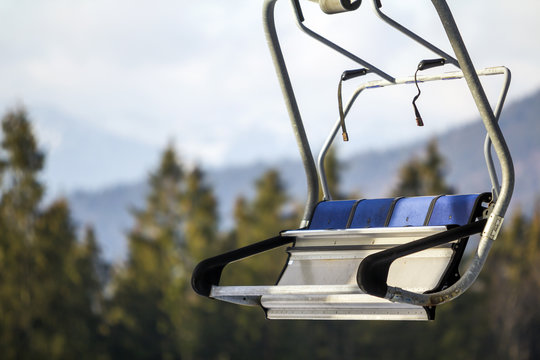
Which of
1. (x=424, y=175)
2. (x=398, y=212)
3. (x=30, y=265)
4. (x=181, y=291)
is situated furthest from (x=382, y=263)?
(x=424, y=175)

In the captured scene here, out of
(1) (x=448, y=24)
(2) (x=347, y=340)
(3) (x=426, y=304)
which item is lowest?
(2) (x=347, y=340)

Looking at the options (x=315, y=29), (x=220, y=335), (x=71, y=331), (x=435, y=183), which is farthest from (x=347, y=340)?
(x=315, y=29)

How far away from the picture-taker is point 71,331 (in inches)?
1051

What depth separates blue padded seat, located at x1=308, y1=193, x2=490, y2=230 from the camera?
363 centimetres

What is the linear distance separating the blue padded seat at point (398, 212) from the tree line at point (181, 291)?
22.7 metres

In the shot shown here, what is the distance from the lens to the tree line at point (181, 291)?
A: 26281 mm

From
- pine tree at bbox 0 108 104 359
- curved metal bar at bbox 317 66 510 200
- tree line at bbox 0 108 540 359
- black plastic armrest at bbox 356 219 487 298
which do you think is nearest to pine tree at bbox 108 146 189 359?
tree line at bbox 0 108 540 359

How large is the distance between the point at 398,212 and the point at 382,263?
25.4 inches

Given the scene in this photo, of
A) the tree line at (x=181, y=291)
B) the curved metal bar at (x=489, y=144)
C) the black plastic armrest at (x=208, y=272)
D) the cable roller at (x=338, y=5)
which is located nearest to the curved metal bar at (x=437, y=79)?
the curved metal bar at (x=489, y=144)

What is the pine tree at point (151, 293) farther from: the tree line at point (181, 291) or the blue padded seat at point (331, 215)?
the blue padded seat at point (331, 215)

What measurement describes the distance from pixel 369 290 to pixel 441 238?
17.0 inches

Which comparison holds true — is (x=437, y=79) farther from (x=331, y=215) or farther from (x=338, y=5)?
(x=331, y=215)

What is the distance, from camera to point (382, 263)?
10.6 ft

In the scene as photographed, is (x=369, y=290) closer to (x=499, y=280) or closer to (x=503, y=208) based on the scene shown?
(x=503, y=208)
